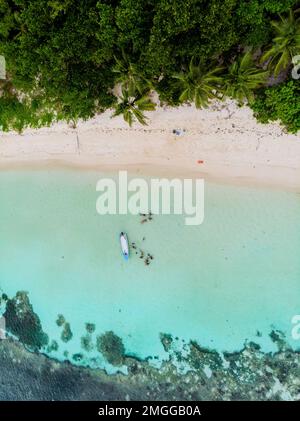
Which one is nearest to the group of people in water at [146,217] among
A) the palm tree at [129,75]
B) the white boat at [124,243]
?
the white boat at [124,243]

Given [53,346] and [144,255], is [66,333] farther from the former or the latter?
[144,255]

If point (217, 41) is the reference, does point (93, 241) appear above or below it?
below

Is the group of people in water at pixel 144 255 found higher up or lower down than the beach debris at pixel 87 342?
higher up

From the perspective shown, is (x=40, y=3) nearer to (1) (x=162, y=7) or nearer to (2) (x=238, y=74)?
(1) (x=162, y=7)

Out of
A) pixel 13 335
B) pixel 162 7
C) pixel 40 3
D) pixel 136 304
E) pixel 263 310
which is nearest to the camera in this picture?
pixel 162 7

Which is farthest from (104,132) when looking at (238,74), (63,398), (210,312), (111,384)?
(63,398)

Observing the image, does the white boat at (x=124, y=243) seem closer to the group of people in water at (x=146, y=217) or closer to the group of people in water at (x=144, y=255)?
the group of people in water at (x=144, y=255)
